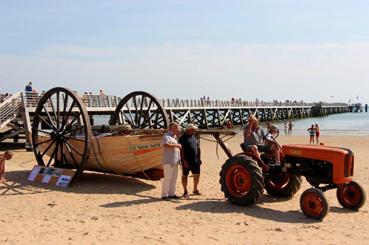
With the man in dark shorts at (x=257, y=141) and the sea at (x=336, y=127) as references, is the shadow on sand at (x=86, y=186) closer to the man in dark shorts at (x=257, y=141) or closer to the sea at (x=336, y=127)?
the man in dark shorts at (x=257, y=141)

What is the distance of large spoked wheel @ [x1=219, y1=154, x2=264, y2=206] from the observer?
353 inches

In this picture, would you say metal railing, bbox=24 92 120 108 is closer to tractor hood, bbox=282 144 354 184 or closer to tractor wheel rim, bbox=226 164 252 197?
tractor wheel rim, bbox=226 164 252 197

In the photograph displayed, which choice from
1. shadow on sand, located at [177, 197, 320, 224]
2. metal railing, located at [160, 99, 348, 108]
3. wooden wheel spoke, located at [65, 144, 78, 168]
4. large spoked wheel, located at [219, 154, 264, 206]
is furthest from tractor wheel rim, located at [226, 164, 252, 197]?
metal railing, located at [160, 99, 348, 108]

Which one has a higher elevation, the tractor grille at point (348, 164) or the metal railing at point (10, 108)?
the metal railing at point (10, 108)

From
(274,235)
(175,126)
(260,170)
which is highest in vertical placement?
(175,126)

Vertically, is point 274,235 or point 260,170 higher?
point 260,170

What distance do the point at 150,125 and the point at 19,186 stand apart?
480 centimetres

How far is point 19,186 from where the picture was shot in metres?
11.8

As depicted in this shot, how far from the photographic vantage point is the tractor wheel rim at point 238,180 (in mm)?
9219

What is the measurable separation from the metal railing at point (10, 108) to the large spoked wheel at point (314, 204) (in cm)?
1789

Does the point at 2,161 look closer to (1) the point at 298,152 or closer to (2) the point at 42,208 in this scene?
(2) the point at 42,208

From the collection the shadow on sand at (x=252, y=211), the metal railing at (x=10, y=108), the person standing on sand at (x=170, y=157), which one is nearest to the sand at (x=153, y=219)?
the shadow on sand at (x=252, y=211)

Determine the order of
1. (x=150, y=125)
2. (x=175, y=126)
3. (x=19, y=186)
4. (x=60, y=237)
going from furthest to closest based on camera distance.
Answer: (x=150, y=125) < (x=19, y=186) < (x=175, y=126) < (x=60, y=237)

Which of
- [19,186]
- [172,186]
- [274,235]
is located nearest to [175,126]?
[172,186]
